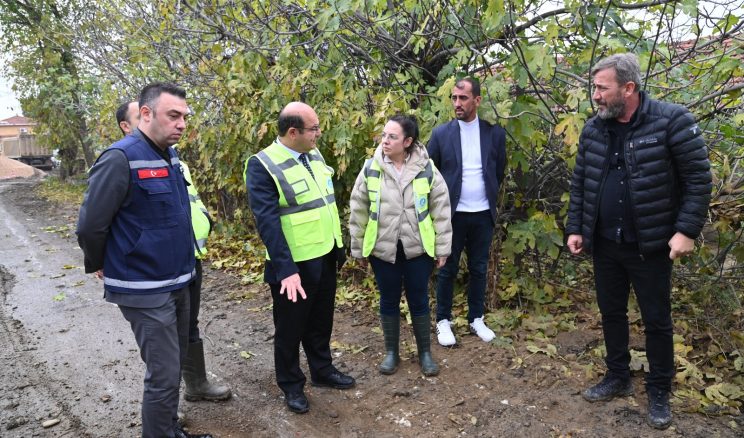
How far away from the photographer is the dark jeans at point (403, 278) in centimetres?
396

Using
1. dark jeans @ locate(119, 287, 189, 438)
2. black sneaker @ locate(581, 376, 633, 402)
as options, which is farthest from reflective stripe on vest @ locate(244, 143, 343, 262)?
black sneaker @ locate(581, 376, 633, 402)

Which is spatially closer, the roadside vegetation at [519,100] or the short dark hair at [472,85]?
the roadside vegetation at [519,100]

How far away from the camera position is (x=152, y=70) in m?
8.80

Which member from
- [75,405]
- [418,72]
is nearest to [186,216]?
[75,405]

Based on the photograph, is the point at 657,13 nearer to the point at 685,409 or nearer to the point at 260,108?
the point at 685,409

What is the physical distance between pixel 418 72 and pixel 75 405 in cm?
413

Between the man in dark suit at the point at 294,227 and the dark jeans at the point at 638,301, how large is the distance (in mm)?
1763

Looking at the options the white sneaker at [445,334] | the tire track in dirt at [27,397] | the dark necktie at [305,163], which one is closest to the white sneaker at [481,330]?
the white sneaker at [445,334]

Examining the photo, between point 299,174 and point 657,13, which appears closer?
point 299,174

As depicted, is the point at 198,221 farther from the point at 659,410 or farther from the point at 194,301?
the point at 659,410

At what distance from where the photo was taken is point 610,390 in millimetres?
3604

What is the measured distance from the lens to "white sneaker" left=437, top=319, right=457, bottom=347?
450 cm

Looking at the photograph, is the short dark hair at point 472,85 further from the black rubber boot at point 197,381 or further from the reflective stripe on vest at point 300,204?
the black rubber boot at point 197,381

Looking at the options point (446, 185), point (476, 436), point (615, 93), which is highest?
point (615, 93)
